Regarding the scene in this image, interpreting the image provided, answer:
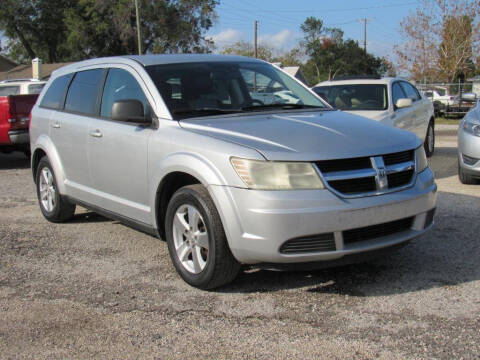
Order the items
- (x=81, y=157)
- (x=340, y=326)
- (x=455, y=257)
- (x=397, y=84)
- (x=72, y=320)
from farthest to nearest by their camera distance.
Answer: (x=397, y=84) < (x=81, y=157) < (x=455, y=257) < (x=72, y=320) < (x=340, y=326)

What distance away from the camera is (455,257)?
193 inches

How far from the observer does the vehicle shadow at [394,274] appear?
4.27m

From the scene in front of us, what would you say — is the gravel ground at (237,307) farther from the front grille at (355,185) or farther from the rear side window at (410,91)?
the rear side window at (410,91)

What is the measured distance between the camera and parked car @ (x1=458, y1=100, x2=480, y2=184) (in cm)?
795

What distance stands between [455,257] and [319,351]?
2.15 m

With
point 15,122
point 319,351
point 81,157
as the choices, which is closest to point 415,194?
point 319,351

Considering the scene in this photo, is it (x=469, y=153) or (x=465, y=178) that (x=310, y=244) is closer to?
(x=469, y=153)

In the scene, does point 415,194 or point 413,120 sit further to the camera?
point 413,120

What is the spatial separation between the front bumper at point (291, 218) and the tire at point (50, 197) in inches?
118

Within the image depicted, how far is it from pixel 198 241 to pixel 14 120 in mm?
8978

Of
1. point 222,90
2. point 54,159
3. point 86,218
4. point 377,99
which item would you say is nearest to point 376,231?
point 222,90

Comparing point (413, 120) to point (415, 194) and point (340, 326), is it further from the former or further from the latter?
point (340, 326)

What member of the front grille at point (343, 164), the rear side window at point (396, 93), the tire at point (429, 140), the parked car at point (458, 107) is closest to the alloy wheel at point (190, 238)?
the front grille at point (343, 164)

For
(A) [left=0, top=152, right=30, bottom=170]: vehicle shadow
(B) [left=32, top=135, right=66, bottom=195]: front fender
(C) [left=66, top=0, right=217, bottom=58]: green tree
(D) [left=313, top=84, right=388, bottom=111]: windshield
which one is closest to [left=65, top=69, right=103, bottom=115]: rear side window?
(B) [left=32, top=135, right=66, bottom=195]: front fender
